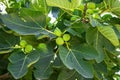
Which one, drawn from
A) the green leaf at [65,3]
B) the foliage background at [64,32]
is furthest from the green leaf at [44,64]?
the green leaf at [65,3]

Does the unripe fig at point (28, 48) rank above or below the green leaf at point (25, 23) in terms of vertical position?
below

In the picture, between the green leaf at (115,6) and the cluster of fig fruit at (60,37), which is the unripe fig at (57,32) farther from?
the green leaf at (115,6)

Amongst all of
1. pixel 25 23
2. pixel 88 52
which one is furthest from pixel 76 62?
pixel 25 23

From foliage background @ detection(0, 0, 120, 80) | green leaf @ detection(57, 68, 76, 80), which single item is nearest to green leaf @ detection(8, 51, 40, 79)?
foliage background @ detection(0, 0, 120, 80)

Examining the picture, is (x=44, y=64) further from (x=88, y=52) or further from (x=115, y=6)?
(x=115, y=6)

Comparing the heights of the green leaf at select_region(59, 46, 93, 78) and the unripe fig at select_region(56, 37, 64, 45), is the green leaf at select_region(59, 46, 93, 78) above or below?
below

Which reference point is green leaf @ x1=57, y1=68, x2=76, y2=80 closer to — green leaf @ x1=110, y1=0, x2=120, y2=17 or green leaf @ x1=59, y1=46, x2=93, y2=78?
green leaf @ x1=59, y1=46, x2=93, y2=78

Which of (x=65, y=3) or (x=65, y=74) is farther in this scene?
(x=65, y=74)
